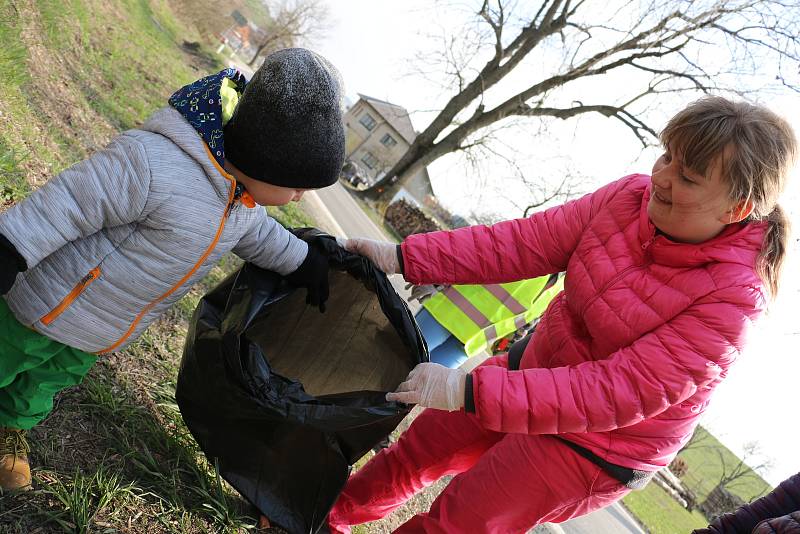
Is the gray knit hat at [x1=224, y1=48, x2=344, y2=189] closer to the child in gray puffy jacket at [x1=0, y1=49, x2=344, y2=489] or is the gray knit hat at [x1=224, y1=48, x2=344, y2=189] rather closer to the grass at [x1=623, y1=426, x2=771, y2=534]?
the child in gray puffy jacket at [x1=0, y1=49, x2=344, y2=489]

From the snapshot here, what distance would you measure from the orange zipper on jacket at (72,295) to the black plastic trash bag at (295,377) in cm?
36

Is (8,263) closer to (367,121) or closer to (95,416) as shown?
A: (95,416)

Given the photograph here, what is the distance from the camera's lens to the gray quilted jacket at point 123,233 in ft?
4.64

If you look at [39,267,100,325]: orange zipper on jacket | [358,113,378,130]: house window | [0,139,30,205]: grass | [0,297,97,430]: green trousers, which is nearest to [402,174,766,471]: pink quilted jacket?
[39,267,100,325]: orange zipper on jacket

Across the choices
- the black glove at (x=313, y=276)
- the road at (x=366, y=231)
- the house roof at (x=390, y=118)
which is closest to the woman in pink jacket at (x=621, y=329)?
the black glove at (x=313, y=276)

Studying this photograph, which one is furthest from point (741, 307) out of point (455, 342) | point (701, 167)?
point (455, 342)

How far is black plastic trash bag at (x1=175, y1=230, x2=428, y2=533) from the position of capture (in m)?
1.68

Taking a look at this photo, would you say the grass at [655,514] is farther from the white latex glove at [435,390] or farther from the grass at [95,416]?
the white latex glove at [435,390]

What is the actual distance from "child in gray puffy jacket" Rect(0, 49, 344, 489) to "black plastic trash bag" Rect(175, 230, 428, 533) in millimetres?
235

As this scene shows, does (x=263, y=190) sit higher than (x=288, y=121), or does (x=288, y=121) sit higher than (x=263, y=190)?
(x=288, y=121)

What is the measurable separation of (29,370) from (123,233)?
57 centimetres

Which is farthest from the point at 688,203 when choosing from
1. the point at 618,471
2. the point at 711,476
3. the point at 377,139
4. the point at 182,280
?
the point at 377,139

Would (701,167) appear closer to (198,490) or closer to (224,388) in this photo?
(224,388)

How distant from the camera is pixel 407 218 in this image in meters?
20.5
